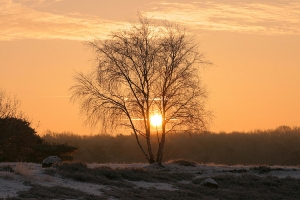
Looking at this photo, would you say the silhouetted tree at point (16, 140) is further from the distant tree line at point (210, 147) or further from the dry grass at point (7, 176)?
the dry grass at point (7, 176)

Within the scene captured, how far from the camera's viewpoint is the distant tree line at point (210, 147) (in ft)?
229

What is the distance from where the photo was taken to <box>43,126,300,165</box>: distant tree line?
2749 inches

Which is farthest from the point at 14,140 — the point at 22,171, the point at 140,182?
the point at 22,171

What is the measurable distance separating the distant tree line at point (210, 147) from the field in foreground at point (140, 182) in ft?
96.3

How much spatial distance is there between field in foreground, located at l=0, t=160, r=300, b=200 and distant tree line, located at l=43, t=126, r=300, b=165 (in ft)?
96.3

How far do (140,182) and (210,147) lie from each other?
45.7 metres

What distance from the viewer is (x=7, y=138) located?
4859 cm

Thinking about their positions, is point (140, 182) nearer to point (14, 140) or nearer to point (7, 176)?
point (7, 176)

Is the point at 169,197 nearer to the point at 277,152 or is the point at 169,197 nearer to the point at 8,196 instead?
the point at 8,196

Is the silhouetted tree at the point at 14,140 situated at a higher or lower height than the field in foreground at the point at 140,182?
higher

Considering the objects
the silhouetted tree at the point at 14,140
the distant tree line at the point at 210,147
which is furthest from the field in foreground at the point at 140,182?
the distant tree line at the point at 210,147

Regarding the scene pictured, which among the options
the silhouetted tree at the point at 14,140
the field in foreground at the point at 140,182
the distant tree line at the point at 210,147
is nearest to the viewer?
the field in foreground at the point at 140,182

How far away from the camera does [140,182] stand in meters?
29.7

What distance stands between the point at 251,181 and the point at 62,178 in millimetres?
10651
